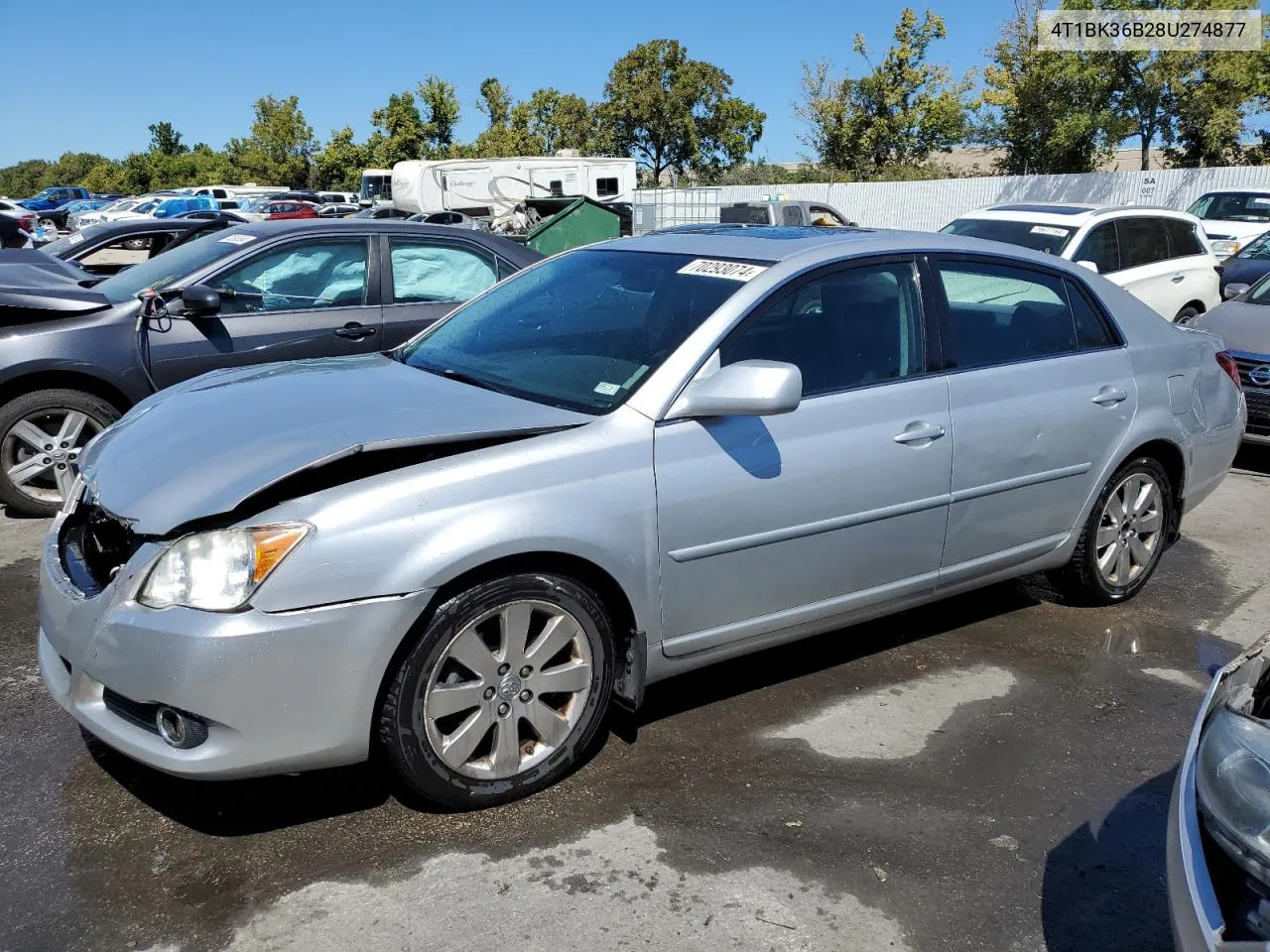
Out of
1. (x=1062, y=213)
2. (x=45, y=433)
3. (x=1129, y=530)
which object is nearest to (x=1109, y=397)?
(x=1129, y=530)

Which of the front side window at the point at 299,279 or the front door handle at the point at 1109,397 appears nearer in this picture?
the front door handle at the point at 1109,397

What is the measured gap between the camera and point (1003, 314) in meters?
4.36

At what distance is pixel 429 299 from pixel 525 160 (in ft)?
83.8

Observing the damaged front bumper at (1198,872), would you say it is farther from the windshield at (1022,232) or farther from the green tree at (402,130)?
the green tree at (402,130)

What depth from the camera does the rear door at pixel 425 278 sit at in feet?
21.1

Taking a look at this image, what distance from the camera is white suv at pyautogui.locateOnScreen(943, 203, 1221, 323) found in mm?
9891

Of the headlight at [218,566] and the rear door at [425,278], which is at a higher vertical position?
the rear door at [425,278]

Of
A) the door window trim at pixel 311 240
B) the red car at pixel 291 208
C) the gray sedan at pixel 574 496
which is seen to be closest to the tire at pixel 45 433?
the door window trim at pixel 311 240

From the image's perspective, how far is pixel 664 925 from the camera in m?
2.65

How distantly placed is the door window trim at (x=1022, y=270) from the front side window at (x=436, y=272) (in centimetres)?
338

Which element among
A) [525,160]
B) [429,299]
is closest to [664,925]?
[429,299]

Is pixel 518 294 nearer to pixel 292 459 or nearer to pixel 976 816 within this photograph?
pixel 292 459

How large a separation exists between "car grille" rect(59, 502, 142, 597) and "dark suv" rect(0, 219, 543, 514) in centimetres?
274

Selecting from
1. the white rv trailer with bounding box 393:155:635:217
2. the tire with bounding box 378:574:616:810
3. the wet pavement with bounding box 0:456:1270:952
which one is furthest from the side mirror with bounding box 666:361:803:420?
the white rv trailer with bounding box 393:155:635:217
